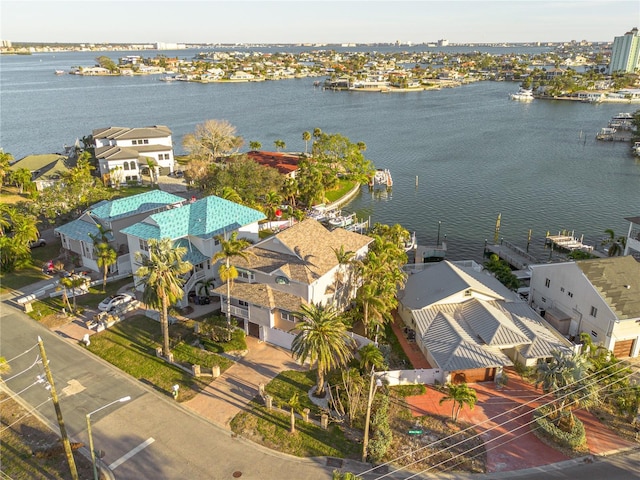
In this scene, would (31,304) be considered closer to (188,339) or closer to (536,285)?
(188,339)

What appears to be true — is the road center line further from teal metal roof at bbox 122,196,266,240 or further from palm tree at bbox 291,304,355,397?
teal metal roof at bbox 122,196,266,240

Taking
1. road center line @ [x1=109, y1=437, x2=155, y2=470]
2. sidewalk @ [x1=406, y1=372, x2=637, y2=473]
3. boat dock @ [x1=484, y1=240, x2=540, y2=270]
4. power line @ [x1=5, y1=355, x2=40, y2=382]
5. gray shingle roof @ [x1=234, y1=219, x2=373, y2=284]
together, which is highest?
gray shingle roof @ [x1=234, y1=219, x2=373, y2=284]

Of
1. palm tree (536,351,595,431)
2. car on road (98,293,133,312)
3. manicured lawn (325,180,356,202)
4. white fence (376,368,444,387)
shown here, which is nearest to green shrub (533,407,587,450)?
palm tree (536,351,595,431)

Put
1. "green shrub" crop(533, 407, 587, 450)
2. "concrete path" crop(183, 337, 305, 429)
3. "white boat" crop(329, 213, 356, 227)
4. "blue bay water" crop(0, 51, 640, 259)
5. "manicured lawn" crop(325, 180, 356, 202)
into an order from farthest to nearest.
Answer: "manicured lawn" crop(325, 180, 356, 202), "blue bay water" crop(0, 51, 640, 259), "white boat" crop(329, 213, 356, 227), "concrete path" crop(183, 337, 305, 429), "green shrub" crop(533, 407, 587, 450)

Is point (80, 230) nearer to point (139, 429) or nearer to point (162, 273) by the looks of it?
point (162, 273)

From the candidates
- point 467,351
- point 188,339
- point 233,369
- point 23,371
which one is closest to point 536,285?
point 467,351

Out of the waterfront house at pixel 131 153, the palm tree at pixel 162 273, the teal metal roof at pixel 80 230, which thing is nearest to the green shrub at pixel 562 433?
the palm tree at pixel 162 273

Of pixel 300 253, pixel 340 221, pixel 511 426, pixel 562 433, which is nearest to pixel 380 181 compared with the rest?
pixel 340 221

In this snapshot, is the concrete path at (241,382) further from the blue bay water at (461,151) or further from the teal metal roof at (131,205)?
the blue bay water at (461,151)
